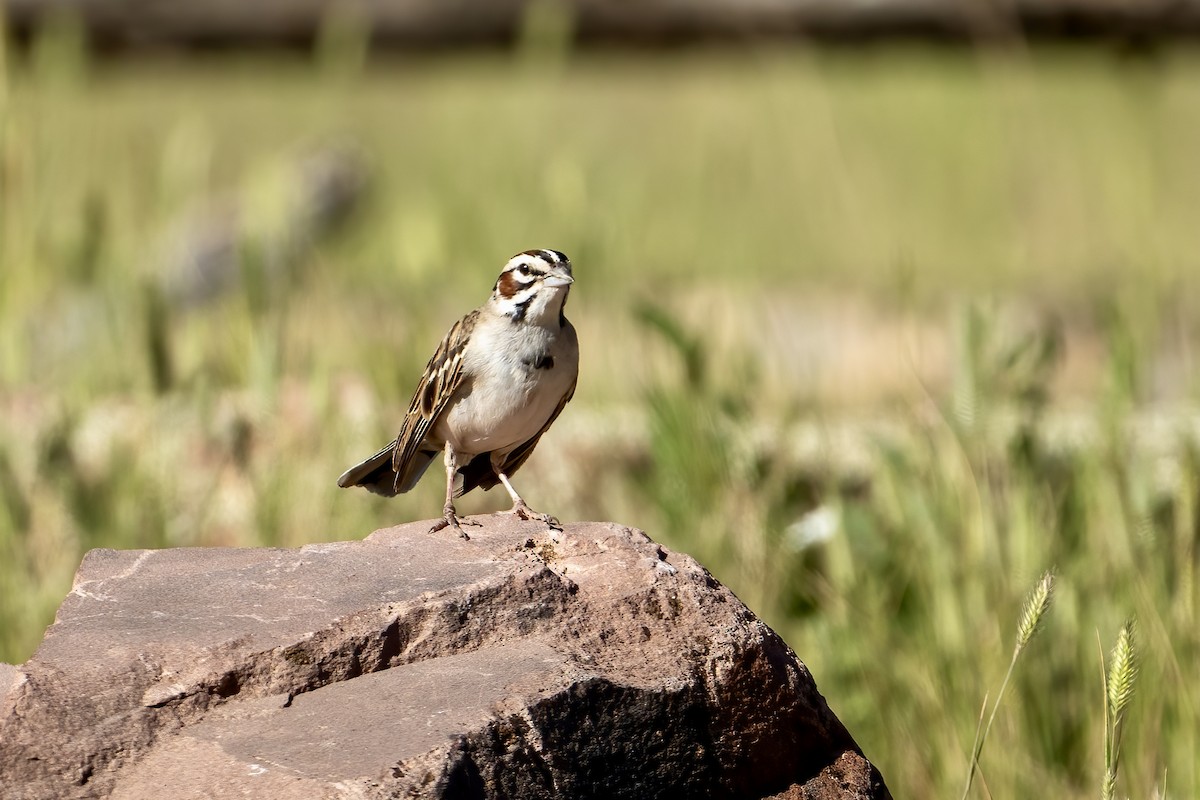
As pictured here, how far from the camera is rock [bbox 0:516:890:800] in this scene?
7.66ft

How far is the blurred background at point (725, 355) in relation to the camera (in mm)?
4016

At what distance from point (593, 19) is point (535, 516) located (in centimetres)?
519

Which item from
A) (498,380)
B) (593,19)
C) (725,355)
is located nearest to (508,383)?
(498,380)

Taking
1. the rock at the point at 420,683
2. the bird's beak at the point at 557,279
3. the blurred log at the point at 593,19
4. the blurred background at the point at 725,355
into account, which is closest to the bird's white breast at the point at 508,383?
the bird's beak at the point at 557,279

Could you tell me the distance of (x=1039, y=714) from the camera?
392 centimetres

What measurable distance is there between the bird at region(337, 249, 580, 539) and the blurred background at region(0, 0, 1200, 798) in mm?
328

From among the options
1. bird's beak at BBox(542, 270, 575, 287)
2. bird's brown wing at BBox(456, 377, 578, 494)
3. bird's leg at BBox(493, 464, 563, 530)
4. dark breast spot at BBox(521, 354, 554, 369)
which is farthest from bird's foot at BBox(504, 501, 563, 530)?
bird's beak at BBox(542, 270, 575, 287)

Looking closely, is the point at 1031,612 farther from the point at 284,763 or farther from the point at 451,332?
the point at 451,332

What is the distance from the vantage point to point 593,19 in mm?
8195

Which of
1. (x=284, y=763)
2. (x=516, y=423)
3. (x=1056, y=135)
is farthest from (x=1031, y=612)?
(x=1056, y=135)

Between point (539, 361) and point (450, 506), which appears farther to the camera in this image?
point (539, 361)

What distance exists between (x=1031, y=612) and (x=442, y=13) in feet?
21.0

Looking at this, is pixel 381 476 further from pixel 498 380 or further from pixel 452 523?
pixel 452 523

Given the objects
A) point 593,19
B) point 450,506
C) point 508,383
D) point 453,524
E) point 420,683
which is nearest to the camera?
point 420,683
